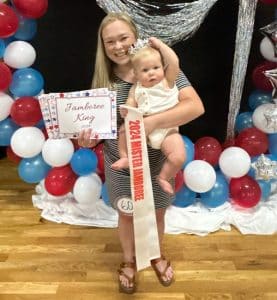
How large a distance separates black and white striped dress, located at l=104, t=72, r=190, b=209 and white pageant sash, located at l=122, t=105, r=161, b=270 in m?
0.13

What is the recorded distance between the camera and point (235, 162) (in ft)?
6.57

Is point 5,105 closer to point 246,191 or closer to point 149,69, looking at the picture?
point 149,69

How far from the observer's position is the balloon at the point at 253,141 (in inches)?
81.0

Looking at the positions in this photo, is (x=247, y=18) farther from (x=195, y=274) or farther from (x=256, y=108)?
(x=195, y=274)

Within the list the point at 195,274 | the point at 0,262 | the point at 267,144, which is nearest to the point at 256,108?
the point at 267,144

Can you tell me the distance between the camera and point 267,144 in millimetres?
2102

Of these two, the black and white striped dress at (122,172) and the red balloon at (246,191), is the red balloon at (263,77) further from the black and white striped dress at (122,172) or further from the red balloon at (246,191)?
the black and white striped dress at (122,172)

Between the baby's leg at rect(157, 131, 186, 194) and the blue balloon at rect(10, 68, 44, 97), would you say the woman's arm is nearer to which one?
the baby's leg at rect(157, 131, 186, 194)

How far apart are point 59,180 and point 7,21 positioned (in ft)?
2.69

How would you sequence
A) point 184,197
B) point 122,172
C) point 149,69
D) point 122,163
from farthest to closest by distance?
point 184,197 → point 122,172 → point 122,163 → point 149,69

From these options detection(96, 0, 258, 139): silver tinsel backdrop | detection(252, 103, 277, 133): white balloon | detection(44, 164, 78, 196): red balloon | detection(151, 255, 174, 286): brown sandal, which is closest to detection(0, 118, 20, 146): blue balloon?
detection(44, 164, 78, 196): red balloon

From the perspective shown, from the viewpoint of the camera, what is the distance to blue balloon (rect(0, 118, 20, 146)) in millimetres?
2109

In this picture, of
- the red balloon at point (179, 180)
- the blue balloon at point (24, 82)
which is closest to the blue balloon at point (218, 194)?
the red balloon at point (179, 180)

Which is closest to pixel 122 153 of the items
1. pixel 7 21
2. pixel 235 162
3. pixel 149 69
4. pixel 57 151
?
pixel 149 69
